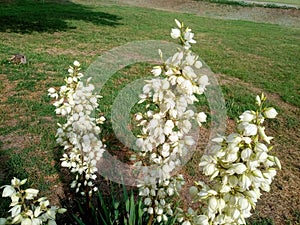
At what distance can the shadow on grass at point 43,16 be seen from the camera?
467 inches

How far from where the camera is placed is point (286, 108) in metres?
6.22

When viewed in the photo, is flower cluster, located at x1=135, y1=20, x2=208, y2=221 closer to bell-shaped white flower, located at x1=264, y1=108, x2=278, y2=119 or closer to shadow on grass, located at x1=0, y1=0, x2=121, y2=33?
bell-shaped white flower, located at x1=264, y1=108, x2=278, y2=119

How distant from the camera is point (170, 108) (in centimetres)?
167

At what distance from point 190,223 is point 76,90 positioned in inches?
53.7

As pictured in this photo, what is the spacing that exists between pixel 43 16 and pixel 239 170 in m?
14.5

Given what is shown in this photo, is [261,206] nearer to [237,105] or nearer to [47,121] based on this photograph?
[237,105]

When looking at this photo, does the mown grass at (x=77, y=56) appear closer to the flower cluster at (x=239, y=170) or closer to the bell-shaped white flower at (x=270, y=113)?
the flower cluster at (x=239, y=170)

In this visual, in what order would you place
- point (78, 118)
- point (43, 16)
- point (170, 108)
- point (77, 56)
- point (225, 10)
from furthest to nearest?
point (225, 10), point (43, 16), point (77, 56), point (78, 118), point (170, 108)

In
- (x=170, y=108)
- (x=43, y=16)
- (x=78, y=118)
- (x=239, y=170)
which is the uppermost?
(x=170, y=108)

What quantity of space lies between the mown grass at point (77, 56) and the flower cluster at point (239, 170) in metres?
2.57

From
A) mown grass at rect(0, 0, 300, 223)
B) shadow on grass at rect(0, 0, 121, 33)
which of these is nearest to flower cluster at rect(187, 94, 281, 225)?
mown grass at rect(0, 0, 300, 223)

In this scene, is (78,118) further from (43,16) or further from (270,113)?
(43,16)

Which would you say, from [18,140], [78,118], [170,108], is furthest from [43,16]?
[170,108]

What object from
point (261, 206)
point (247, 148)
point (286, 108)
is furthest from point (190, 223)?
point (286, 108)
